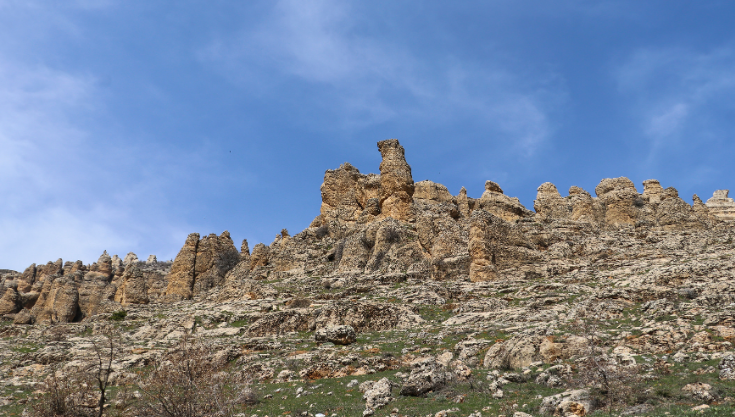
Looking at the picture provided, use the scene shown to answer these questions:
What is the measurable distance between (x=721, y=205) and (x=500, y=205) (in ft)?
279

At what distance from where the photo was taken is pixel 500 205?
86.2 m

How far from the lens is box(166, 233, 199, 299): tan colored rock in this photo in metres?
76.4

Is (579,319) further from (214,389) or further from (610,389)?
(214,389)

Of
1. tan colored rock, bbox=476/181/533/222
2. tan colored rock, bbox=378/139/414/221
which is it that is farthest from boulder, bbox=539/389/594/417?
tan colored rock, bbox=476/181/533/222

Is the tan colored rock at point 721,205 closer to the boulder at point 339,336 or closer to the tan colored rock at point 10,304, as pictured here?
the boulder at point 339,336

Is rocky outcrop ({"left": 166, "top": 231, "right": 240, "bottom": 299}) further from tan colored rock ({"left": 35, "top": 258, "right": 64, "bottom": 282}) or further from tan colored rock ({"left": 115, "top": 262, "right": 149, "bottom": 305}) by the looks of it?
tan colored rock ({"left": 35, "top": 258, "right": 64, "bottom": 282})

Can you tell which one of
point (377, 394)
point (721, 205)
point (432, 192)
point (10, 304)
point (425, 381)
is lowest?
point (377, 394)

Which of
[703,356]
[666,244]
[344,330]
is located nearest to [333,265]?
[344,330]

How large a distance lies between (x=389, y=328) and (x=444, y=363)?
12572 mm

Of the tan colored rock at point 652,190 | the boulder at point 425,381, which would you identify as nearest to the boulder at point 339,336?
the boulder at point 425,381

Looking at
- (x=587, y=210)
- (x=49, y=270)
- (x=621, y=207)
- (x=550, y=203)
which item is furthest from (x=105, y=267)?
(x=621, y=207)

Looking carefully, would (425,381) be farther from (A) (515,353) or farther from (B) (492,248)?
(B) (492,248)

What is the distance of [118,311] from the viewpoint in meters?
56.0

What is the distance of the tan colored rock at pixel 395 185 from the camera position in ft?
239
